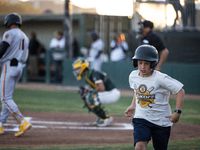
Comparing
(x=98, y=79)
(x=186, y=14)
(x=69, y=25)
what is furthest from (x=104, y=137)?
(x=69, y=25)

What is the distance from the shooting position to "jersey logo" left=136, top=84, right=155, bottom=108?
153 inches

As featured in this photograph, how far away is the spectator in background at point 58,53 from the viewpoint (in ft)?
48.5

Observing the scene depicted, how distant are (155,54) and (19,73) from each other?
2.95 m

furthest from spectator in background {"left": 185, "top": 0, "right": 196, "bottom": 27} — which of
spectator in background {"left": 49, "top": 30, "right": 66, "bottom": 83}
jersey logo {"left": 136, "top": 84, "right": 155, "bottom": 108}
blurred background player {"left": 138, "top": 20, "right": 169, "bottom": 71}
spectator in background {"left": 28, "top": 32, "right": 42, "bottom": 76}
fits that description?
jersey logo {"left": 136, "top": 84, "right": 155, "bottom": 108}

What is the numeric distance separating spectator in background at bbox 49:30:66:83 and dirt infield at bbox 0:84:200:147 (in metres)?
6.60

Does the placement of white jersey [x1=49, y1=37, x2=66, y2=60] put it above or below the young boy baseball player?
below

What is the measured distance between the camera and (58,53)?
14.8 m

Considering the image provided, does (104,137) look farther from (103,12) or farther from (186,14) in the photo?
(103,12)

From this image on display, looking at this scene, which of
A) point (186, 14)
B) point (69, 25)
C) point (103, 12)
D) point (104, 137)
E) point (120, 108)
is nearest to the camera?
point (104, 137)

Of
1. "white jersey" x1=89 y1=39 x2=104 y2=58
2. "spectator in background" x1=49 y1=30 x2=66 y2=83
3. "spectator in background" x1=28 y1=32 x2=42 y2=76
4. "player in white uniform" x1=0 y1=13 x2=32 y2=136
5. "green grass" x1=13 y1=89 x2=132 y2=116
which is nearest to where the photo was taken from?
"player in white uniform" x1=0 y1=13 x2=32 y2=136

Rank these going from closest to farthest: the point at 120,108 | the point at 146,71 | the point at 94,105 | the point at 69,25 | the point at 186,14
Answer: the point at 146,71, the point at 94,105, the point at 120,108, the point at 186,14, the point at 69,25

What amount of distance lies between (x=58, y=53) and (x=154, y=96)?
442 inches

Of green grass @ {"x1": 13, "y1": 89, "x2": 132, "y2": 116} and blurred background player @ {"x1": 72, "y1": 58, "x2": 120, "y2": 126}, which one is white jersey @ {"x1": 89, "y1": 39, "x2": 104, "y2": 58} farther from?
blurred background player @ {"x1": 72, "y1": 58, "x2": 120, "y2": 126}

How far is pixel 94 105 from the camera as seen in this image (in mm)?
6707
